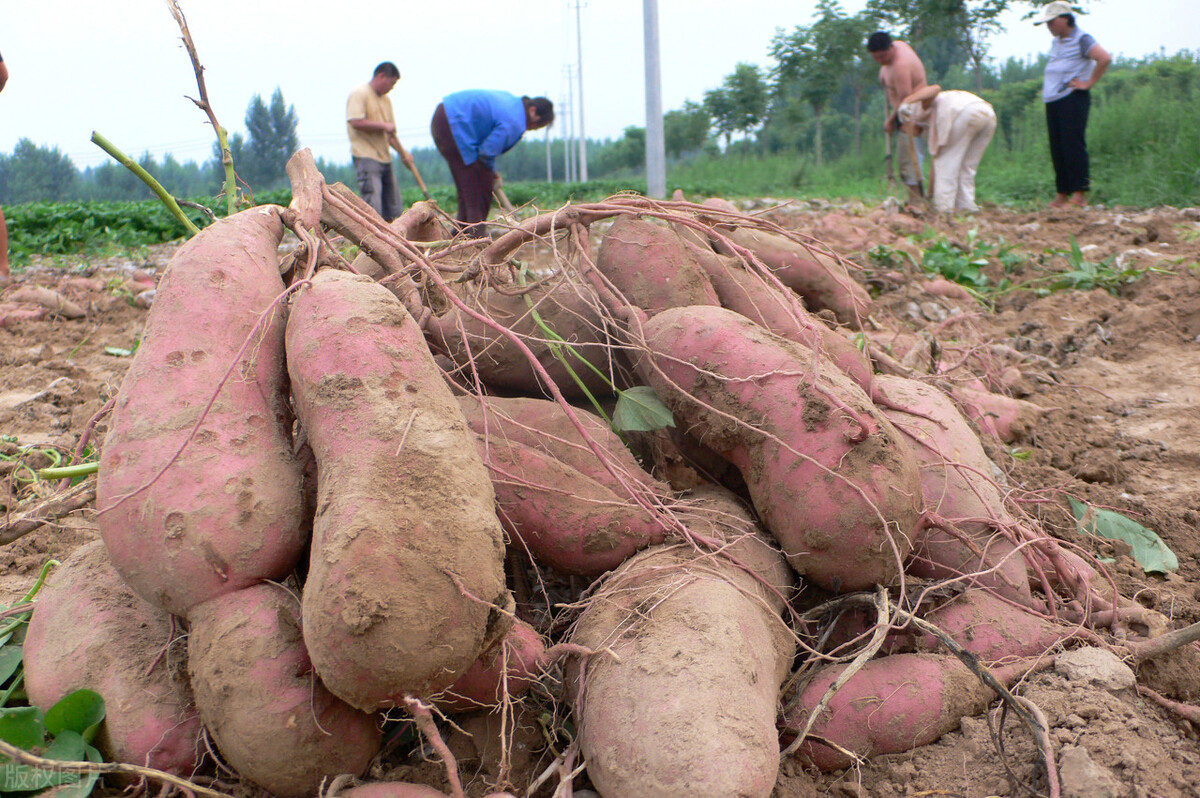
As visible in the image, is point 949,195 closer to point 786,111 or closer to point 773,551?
point 773,551

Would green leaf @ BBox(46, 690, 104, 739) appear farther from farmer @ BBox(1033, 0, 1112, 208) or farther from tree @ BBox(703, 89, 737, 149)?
tree @ BBox(703, 89, 737, 149)

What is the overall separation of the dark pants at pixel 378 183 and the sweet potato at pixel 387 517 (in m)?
5.72

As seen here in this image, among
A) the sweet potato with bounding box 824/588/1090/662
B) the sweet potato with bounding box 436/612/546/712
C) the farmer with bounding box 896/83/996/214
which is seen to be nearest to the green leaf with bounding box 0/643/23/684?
the sweet potato with bounding box 436/612/546/712

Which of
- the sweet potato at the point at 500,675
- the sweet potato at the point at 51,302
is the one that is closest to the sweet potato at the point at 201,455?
the sweet potato at the point at 500,675

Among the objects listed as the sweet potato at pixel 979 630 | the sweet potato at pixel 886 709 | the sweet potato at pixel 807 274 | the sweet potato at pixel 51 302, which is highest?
the sweet potato at pixel 807 274

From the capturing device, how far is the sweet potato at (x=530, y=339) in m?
1.92

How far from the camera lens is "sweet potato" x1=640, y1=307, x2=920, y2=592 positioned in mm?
1435

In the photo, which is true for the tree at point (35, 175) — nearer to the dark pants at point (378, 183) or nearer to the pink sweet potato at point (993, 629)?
the dark pants at point (378, 183)

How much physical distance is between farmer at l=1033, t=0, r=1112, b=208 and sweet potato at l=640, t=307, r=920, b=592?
7290mm

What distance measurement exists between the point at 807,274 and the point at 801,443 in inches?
46.1

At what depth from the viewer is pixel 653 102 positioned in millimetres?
7840

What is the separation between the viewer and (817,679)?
1398 mm

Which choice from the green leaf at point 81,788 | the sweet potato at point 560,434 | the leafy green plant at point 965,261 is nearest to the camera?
the green leaf at point 81,788

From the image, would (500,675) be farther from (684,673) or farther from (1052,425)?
(1052,425)
